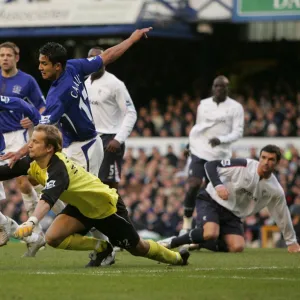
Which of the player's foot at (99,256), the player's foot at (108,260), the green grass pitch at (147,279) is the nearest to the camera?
the green grass pitch at (147,279)

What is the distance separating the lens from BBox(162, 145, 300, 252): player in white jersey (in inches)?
524

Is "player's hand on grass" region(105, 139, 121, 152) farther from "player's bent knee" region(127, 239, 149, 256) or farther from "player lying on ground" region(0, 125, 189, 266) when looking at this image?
"player's bent knee" region(127, 239, 149, 256)

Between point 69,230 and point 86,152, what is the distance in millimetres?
1734

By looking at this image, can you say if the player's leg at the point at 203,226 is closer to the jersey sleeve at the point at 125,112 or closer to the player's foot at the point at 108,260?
the jersey sleeve at the point at 125,112

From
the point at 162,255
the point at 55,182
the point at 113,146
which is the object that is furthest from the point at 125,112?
the point at 55,182

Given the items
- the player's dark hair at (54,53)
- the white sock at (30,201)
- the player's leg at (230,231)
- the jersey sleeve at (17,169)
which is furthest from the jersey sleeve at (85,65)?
the player's leg at (230,231)

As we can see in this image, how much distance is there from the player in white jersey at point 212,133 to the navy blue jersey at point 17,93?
11.0 ft

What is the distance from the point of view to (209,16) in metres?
27.0

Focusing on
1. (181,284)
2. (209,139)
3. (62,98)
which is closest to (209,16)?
(209,139)

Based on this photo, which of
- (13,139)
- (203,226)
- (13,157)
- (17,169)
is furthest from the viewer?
(203,226)

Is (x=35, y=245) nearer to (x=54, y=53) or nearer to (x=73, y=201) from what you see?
(x=73, y=201)

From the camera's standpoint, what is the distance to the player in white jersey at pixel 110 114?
1389 cm

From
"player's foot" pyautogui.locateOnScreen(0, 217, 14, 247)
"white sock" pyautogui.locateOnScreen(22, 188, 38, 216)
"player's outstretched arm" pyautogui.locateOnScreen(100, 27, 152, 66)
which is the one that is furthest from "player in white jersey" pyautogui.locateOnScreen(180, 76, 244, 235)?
"player's foot" pyautogui.locateOnScreen(0, 217, 14, 247)

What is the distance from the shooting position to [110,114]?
553 inches
